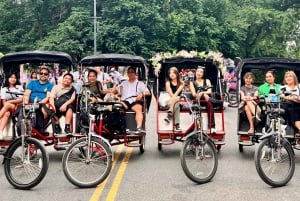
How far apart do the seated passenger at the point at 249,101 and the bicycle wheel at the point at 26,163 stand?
4.09 m

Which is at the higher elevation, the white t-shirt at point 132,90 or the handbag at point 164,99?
the white t-shirt at point 132,90

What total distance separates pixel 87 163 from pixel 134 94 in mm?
2941

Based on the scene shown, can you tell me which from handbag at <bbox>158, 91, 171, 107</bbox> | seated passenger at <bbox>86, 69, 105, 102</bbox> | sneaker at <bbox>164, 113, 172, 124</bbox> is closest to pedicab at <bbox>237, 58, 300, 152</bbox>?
sneaker at <bbox>164, 113, 172, 124</bbox>

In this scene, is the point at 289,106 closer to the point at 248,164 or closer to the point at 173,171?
the point at 248,164

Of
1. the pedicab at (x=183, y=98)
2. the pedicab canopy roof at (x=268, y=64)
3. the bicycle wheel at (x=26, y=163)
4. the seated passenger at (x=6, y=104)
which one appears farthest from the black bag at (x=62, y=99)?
the pedicab canopy roof at (x=268, y=64)

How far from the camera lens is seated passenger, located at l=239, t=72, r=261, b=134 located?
31.6 feet

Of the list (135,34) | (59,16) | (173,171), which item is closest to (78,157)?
(173,171)

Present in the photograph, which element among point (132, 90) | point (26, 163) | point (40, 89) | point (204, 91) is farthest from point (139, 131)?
point (26, 163)

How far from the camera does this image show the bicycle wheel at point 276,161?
7457 millimetres

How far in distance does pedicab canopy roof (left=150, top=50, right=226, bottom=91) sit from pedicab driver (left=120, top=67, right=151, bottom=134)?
3.02ft

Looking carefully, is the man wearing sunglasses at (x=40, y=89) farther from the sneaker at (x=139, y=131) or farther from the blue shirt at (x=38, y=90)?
the sneaker at (x=139, y=131)

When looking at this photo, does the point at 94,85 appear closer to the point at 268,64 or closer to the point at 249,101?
the point at 249,101

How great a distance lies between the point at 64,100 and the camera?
945 cm

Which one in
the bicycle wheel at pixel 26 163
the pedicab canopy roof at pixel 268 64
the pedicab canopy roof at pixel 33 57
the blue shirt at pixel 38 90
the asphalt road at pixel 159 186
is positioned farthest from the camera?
the pedicab canopy roof at pixel 268 64
